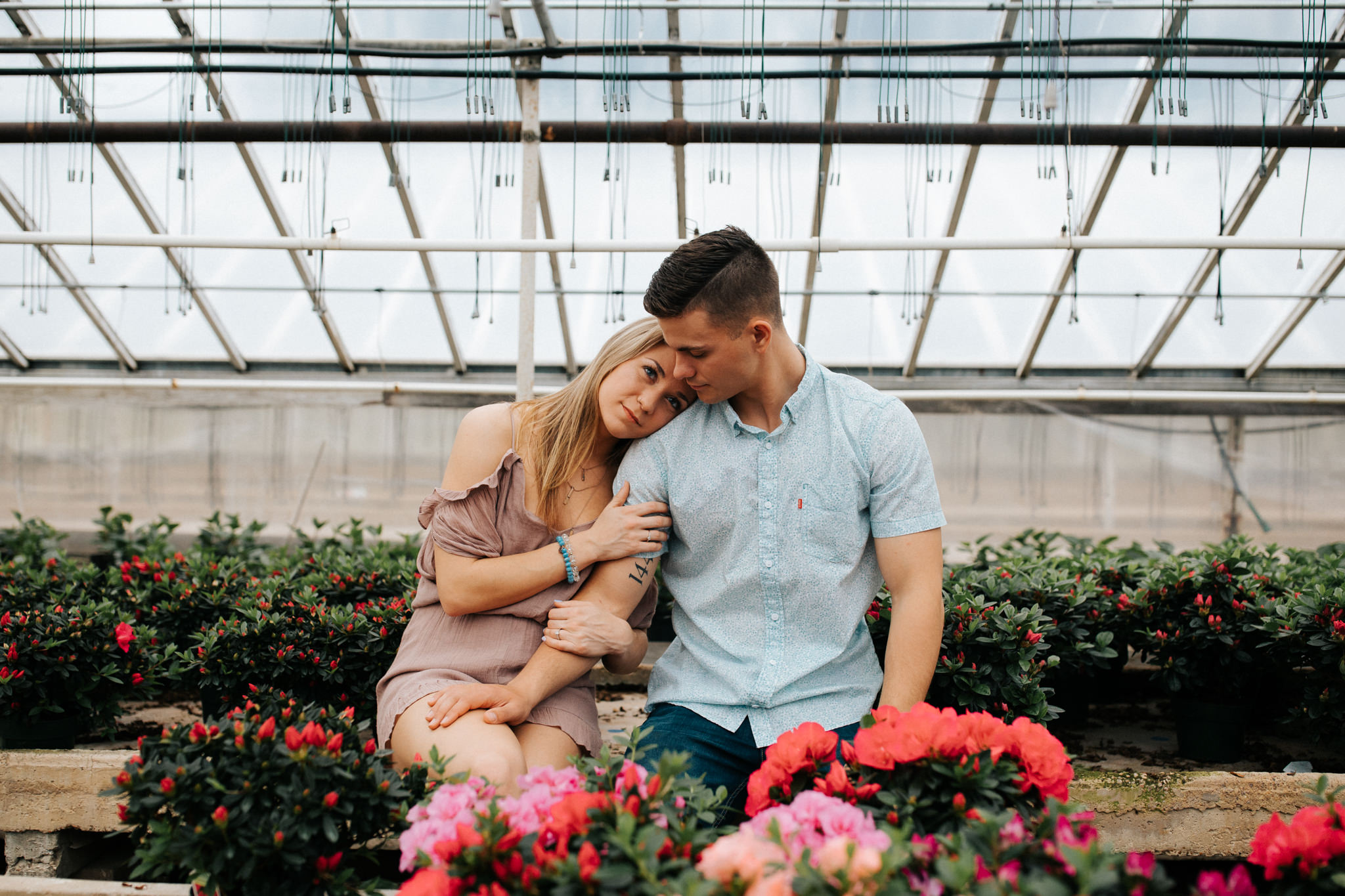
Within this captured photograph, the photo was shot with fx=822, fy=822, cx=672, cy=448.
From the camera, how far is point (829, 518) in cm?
171

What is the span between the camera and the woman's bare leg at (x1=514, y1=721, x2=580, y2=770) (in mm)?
1662

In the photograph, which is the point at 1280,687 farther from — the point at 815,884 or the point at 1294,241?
the point at 815,884

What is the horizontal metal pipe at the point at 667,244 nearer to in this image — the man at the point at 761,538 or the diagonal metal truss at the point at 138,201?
the diagonal metal truss at the point at 138,201

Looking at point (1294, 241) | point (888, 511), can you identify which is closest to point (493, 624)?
point (888, 511)

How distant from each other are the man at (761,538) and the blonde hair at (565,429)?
0.38 ft

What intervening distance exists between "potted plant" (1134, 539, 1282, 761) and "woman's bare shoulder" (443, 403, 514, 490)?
6.92 feet

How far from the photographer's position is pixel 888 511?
170 cm

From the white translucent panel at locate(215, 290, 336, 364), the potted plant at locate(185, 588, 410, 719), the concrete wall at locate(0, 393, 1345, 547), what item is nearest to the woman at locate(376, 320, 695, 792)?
the potted plant at locate(185, 588, 410, 719)

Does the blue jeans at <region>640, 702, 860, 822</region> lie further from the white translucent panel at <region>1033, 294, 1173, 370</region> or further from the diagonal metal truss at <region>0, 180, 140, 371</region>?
the diagonal metal truss at <region>0, 180, 140, 371</region>

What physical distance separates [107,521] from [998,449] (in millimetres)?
7347

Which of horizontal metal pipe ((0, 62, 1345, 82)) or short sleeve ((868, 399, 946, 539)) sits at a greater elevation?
horizontal metal pipe ((0, 62, 1345, 82))

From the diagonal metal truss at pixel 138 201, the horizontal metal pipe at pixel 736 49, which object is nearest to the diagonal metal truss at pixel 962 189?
the horizontal metal pipe at pixel 736 49

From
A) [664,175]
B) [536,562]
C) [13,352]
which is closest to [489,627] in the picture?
[536,562]

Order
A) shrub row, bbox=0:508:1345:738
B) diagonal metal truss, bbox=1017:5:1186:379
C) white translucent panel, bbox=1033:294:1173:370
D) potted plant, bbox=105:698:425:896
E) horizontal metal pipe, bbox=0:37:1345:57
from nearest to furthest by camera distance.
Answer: potted plant, bbox=105:698:425:896 → shrub row, bbox=0:508:1345:738 → horizontal metal pipe, bbox=0:37:1345:57 → diagonal metal truss, bbox=1017:5:1186:379 → white translucent panel, bbox=1033:294:1173:370
